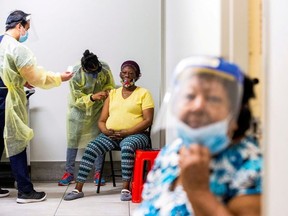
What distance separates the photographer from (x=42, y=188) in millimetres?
4016

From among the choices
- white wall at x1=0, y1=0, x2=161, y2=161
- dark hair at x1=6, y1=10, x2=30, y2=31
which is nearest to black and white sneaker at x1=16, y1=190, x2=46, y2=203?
white wall at x1=0, y1=0, x2=161, y2=161

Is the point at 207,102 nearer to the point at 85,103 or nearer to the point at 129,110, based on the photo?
the point at 129,110

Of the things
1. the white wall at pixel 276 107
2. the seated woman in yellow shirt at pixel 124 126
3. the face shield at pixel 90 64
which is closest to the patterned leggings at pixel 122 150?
the seated woman in yellow shirt at pixel 124 126

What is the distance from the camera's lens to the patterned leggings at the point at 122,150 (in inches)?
141

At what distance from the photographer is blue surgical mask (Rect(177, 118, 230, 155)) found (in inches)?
24.3

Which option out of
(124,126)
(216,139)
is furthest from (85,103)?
(216,139)

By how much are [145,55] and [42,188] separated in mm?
1491

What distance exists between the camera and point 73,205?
344 centimetres

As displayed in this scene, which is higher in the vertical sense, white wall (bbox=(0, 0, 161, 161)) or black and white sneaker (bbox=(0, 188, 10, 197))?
white wall (bbox=(0, 0, 161, 161))

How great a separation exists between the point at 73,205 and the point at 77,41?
5.10 feet

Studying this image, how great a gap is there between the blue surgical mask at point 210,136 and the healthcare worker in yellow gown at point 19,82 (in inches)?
109

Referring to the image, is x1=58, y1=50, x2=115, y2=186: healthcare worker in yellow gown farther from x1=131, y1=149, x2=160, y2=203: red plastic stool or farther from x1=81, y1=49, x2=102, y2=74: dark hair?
x1=131, y1=149, x2=160, y2=203: red plastic stool

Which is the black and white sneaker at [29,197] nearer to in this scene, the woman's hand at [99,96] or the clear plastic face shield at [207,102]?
the woman's hand at [99,96]

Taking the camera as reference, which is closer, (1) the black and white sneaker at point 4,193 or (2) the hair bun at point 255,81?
(2) the hair bun at point 255,81
